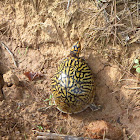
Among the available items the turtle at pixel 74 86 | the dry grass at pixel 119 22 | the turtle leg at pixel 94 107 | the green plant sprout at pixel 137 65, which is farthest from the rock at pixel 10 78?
the green plant sprout at pixel 137 65

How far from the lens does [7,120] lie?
2.87 meters

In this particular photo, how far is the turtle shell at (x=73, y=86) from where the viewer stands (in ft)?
9.22

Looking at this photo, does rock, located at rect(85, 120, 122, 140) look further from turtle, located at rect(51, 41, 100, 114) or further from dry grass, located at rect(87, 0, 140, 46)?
dry grass, located at rect(87, 0, 140, 46)

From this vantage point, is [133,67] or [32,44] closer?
[133,67]

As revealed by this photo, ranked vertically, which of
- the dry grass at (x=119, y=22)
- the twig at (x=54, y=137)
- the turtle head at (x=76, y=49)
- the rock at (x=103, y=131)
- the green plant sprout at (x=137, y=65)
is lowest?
the twig at (x=54, y=137)

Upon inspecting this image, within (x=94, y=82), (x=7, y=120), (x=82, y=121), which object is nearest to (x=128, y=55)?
(x=94, y=82)

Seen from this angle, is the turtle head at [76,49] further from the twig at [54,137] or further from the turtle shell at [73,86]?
the twig at [54,137]

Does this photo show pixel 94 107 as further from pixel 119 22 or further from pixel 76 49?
pixel 119 22

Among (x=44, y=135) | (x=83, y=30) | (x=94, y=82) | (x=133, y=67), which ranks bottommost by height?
(x=44, y=135)

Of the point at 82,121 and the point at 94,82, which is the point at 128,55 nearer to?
the point at 94,82

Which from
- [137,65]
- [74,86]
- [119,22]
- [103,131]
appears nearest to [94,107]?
[103,131]

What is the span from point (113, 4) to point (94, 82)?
4.58 ft

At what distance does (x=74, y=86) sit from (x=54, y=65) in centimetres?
86

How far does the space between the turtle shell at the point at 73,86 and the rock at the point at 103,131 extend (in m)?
0.38
